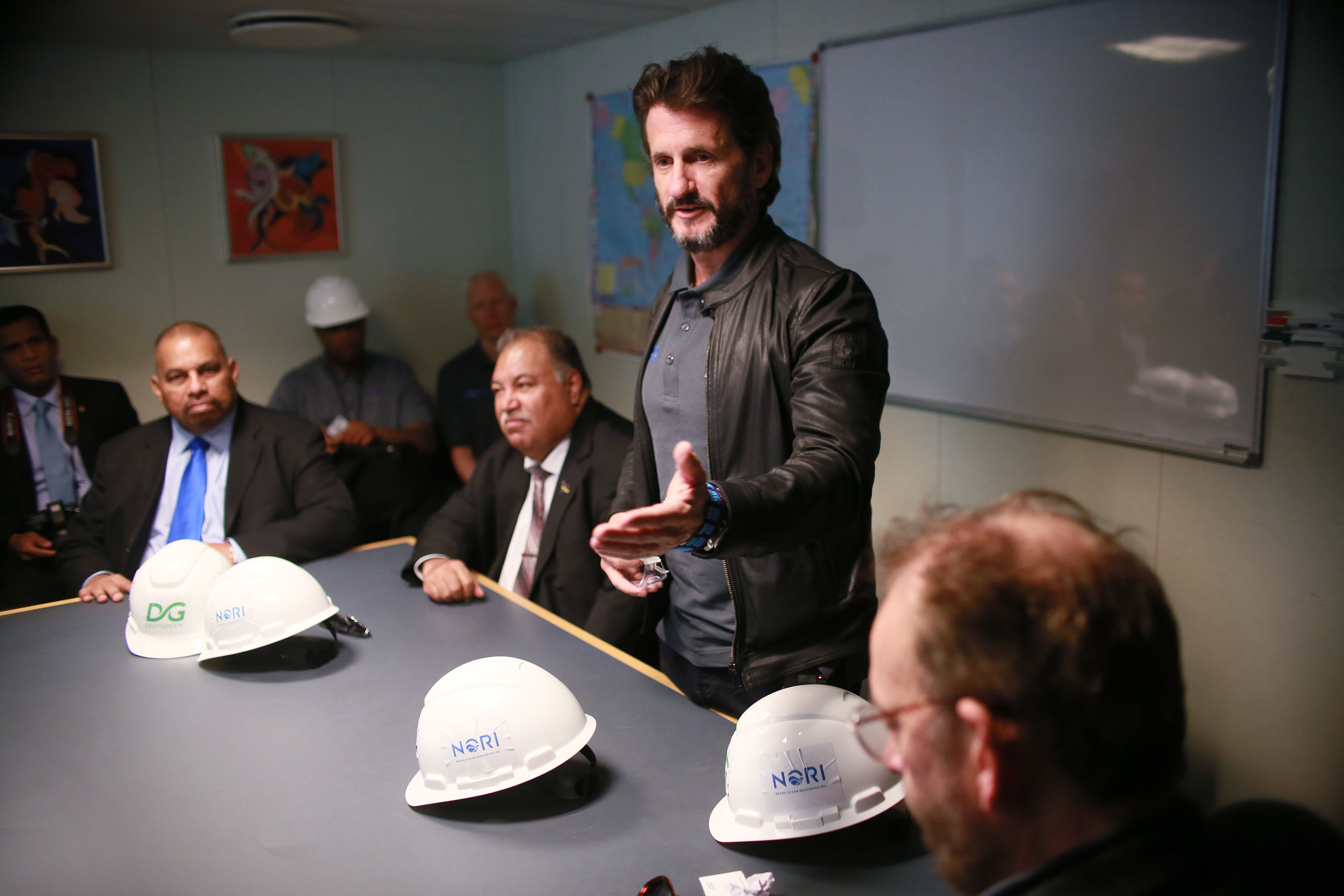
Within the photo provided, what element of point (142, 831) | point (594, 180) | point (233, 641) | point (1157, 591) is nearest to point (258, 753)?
point (142, 831)

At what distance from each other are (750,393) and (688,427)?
0.16 metres

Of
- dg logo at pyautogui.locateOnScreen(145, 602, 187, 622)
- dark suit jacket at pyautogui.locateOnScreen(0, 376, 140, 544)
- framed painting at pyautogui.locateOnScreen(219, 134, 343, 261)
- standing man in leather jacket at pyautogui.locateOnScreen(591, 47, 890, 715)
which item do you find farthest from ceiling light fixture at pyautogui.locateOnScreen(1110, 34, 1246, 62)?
framed painting at pyautogui.locateOnScreen(219, 134, 343, 261)

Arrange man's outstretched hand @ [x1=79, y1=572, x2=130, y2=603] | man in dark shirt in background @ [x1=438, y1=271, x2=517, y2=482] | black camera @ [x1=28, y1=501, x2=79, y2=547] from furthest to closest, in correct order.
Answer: man in dark shirt in background @ [x1=438, y1=271, x2=517, y2=482] < black camera @ [x1=28, y1=501, x2=79, y2=547] < man's outstretched hand @ [x1=79, y1=572, x2=130, y2=603]

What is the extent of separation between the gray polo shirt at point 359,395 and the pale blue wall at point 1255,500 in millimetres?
2538

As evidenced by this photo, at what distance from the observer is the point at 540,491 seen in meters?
2.73

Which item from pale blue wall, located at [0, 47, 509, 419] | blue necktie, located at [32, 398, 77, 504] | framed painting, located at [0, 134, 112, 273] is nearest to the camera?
blue necktie, located at [32, 398, 77, 504]

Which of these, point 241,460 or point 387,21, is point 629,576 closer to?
point 241,460

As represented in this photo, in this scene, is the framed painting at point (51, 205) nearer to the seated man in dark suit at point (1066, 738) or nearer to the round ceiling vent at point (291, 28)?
the round ceiling vent at point (291, 28)

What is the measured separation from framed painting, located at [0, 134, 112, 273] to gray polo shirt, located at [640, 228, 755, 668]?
3628mm

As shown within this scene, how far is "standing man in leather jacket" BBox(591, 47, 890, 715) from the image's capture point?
1.55 m

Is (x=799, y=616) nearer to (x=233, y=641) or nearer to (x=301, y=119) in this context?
(x=233, y=641)

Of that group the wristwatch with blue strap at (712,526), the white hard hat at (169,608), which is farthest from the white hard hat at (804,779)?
the white hard hat at (169,608)

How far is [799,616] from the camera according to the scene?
5.51ft

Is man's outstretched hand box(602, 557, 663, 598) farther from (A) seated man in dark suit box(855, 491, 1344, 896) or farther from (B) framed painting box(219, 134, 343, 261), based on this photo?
(B) framed painting box(219, 134, 343, 261)
